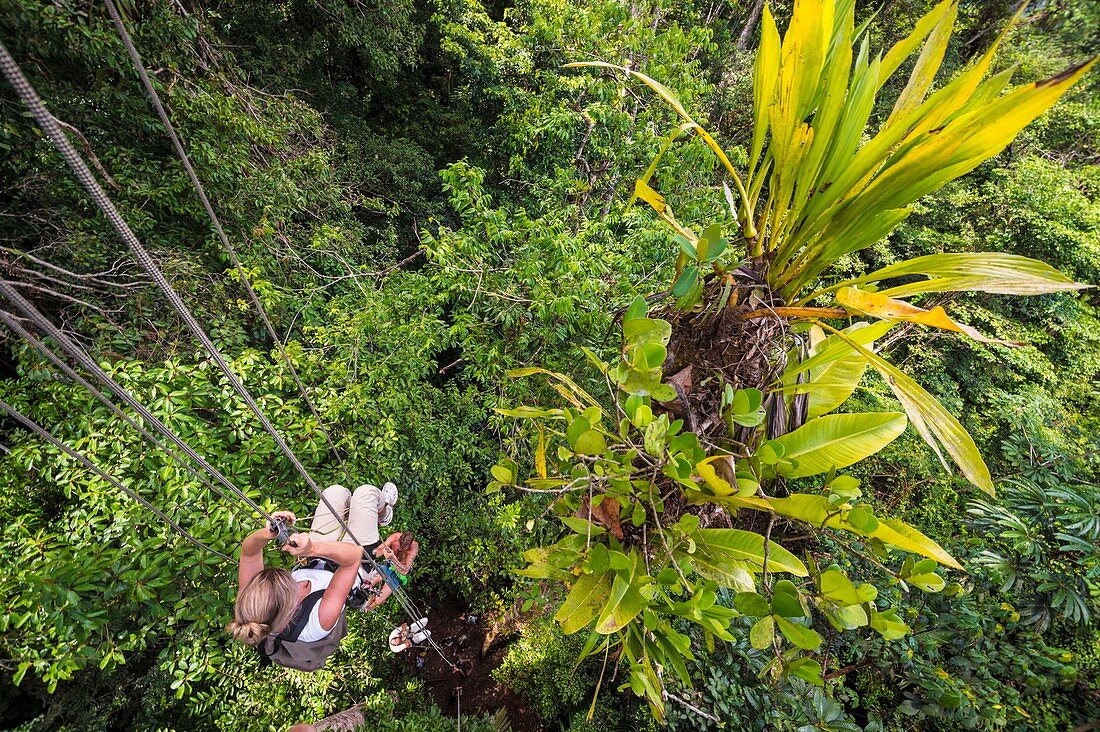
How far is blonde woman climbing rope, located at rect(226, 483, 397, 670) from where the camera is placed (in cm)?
130

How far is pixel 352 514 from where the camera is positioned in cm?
184

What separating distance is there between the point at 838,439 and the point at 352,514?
1852mm

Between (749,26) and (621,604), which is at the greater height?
(749,26)

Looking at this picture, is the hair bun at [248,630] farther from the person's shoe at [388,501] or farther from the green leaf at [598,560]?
the green leaf at [598,560]

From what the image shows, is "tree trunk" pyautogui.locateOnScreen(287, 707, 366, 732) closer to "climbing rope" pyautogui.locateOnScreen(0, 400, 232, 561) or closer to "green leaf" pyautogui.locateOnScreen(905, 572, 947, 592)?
"climbing rope" pyautogui.locateOnScreen(0, 400, 232, 561)

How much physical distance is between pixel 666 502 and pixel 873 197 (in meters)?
0.64

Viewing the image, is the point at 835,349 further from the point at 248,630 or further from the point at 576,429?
the point at 248,630

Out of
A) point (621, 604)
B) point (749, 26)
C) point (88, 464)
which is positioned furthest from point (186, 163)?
point (749, 26)

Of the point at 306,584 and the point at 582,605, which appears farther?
the point at 306,584

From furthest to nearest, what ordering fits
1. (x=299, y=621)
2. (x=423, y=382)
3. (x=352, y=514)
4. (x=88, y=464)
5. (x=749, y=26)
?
(x=749, y=26) → (x=423, y=382) → (x=352, y=514) → (x=299, y=621) → (x=88, y=464)

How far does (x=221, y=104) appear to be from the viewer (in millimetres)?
2297

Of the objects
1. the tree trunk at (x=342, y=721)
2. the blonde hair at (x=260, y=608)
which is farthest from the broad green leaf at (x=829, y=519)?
the tree trunk at (x=342, y=721)

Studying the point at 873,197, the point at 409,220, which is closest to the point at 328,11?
the point at 409,220

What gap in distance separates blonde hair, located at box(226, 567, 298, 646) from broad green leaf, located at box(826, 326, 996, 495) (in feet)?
5.50
